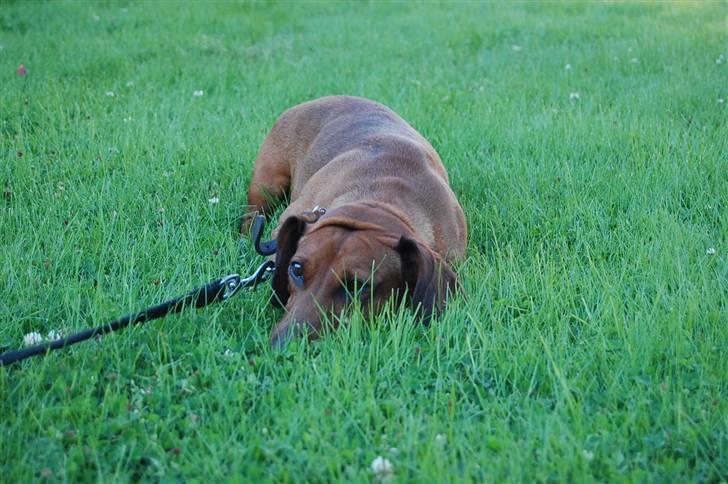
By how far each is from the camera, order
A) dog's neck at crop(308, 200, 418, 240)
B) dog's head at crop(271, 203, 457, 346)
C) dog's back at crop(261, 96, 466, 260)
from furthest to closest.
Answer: dog's back at crop(261, 96, 466, 260)
dog's neck at crop(308, 200, 418, 240)
dog's head at crop(271, 203, 457, 346)

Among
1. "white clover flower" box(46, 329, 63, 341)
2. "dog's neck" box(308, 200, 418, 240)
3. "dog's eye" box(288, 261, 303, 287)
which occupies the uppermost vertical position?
"dog's neck" box(308, 200, 418, 240)

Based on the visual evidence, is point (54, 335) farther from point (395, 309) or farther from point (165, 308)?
point (395, 309)

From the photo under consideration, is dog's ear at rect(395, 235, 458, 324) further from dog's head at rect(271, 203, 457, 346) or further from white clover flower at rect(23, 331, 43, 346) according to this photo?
white clover flower at rect(23, 331, 43, 346)

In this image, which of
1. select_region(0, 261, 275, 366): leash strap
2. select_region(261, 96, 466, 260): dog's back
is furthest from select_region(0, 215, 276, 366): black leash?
select_region(261, 96, 466, 260): dog's back

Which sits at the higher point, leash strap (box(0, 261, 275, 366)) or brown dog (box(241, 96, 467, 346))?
brown dog (box(241, 96, 467, 346))

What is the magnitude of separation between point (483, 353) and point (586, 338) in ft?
1.53

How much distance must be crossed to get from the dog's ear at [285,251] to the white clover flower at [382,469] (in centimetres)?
106

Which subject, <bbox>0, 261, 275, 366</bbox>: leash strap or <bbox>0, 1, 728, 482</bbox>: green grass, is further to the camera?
<bbox>0, 261, 275, 366</bbox>: leash strap

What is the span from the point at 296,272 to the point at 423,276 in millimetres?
497

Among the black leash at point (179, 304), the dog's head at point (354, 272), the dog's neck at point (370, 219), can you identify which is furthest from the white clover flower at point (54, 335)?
the dog's neck at point (370, 219)

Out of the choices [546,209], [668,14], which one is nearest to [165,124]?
[546,209]

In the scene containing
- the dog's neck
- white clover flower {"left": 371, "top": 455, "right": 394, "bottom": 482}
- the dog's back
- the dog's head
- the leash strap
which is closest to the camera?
white clover flower {"left": 371, "top": 455, "right": 394, "bottom": 482}

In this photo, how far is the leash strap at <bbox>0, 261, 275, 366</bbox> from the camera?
8.09ft

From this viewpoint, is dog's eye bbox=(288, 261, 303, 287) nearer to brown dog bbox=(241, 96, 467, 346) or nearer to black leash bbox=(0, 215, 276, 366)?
brown dog bbox=(241, 96, 467, 346)
